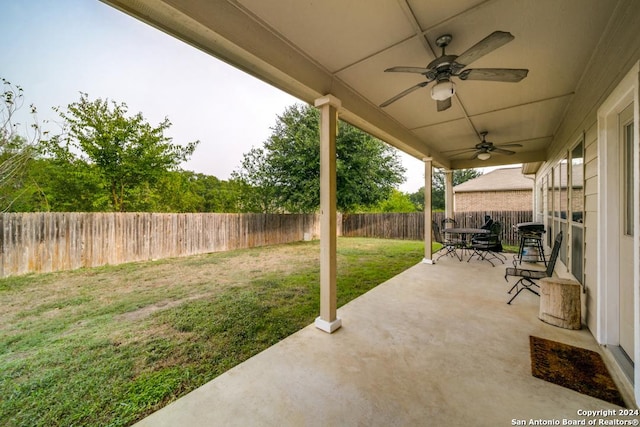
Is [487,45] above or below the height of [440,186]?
below

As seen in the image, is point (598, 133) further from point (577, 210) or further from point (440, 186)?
point (440, 186)

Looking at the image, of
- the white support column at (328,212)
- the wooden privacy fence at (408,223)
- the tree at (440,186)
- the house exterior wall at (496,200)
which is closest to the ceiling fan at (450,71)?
the white support column at (328,212)

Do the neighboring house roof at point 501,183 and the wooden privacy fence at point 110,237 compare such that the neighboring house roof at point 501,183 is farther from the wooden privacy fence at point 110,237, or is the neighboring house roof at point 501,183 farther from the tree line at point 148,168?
the wooden privacy fence at point 110,237

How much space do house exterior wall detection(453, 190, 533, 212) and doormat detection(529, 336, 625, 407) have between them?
43.8 feet

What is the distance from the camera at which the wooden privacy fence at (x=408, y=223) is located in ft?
29.6

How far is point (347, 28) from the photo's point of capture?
1.78 metres

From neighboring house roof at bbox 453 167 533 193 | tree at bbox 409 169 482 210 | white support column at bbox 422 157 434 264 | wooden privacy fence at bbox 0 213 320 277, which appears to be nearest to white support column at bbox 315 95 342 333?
white support column at bbox 422 157 434 264

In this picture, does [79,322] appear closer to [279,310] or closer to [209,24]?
[279,310]

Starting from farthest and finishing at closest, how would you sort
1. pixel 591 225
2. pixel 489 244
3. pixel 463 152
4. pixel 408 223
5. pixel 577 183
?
pixel 408 223
pixel 463 152
pixel 489 244
pixel 577 183
pixel 591 225

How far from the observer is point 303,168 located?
9.18m

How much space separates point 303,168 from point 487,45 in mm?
7859

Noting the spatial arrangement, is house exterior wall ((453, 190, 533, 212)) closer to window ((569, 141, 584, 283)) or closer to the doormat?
window ((569, 141, 584, 283))

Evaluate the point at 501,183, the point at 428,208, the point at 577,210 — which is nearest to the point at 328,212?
the point at 577,210

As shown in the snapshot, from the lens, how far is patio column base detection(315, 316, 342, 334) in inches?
92.7
